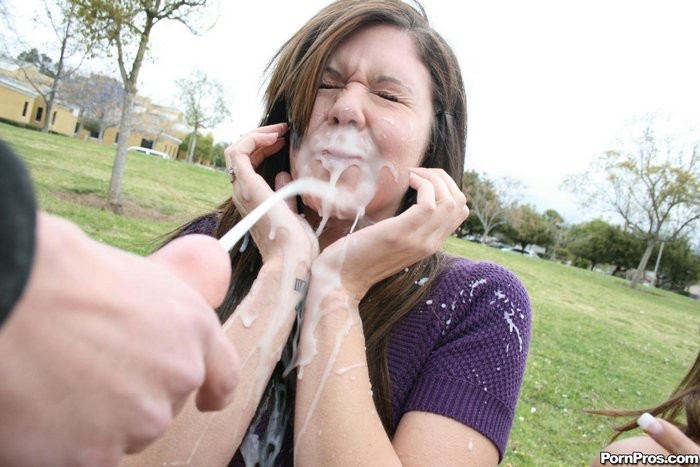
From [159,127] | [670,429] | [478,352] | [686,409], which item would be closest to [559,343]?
[686,409]

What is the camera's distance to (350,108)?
163 centimetres

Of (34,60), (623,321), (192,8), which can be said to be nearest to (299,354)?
(192,8)

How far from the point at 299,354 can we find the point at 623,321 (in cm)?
1472

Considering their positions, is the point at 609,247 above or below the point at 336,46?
above

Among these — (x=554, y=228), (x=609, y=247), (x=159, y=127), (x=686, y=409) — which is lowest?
(x=686, y=409)

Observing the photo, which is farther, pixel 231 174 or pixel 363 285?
pixel 231 174

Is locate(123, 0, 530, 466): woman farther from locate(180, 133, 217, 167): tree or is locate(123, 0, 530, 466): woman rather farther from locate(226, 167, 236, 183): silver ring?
locate(180, 133, 217, 167): tree

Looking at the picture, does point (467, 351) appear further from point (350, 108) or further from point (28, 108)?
point (28, 108)

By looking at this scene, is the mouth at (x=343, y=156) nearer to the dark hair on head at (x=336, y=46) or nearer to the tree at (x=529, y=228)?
the dark hair on head at (x=336, y=46)

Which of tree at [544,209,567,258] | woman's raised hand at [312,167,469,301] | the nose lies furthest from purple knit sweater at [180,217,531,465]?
tree at [544,209,567,258]

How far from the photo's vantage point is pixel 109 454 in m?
0.42

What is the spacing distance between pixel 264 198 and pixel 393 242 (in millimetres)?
471

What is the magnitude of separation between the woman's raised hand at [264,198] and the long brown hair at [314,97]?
0.11 m

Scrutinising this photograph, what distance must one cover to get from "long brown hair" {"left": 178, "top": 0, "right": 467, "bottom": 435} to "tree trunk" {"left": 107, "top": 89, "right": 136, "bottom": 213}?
740cm
